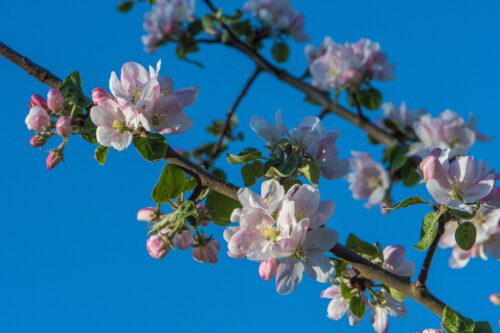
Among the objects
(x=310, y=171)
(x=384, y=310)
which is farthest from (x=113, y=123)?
(x=384, y=310)

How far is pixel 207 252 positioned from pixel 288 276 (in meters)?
0.34

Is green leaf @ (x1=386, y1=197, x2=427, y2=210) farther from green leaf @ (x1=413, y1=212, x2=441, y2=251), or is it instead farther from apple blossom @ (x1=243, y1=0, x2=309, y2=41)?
apple blossom @ (x1=243, y1=0, x2=309, y2=41)

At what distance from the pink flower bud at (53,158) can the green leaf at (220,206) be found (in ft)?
1.38

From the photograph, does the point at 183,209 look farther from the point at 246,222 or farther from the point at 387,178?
the point at 387,178

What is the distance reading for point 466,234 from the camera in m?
1.44

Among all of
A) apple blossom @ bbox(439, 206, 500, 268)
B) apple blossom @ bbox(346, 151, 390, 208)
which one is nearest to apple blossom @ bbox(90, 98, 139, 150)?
apple blossom @ bbox(439, 206, 500, 268)

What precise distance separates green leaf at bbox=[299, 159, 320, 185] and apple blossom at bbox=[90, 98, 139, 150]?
427 mm

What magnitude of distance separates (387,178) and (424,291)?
85.7 inches

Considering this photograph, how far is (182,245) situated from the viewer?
1.67m

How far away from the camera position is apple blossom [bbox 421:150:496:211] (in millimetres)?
1427

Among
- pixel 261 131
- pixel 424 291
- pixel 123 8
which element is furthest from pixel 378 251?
pixel 123 8

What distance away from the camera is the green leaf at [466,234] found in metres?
1.44

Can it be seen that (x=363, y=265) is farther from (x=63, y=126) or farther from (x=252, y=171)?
(x=63, y=126)

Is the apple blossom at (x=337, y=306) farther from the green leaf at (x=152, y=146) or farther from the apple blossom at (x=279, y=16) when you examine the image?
the apple blossom at (x=279, y=16)
